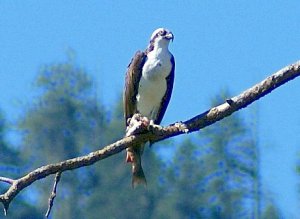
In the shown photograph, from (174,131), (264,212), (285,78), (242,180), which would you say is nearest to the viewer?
(285,78)

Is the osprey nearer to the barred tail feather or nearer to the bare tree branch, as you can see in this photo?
the barred tail feather

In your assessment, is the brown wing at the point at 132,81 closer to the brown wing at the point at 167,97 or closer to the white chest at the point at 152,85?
the white chest at the point at 152,85

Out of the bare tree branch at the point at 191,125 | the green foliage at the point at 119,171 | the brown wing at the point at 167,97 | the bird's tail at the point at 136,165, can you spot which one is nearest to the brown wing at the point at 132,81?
the brown wing at the point at 167,97

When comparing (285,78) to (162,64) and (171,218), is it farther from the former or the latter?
(171,218)

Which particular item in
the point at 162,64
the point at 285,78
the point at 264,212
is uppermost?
the point at 264,212

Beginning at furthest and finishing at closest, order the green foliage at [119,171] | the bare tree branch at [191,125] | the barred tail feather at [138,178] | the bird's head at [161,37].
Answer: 1. the green foliage at [119,171]
2. the bird's head at [161,37]
3. the barred tail feather at [138,178]
4. the bare tree branch at [191,125]

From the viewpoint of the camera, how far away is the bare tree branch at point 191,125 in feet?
25.6

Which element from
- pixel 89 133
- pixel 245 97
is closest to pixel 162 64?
pixel 245 97

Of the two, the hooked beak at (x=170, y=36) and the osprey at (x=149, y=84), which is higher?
the hooked beak at (x=170, y=36)

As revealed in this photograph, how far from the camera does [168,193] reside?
49281 mm

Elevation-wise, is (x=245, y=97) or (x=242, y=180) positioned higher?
(x=242, y=180)

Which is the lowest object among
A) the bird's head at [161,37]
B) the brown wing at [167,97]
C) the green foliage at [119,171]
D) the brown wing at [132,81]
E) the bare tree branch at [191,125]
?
the bare tree branch at [191,125]

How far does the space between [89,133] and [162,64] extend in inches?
1670

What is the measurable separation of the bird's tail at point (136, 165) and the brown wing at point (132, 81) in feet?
2.89
